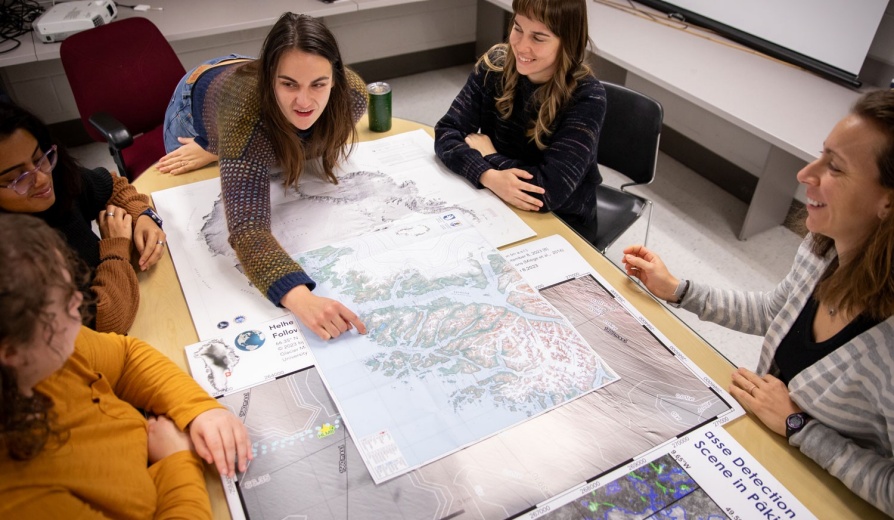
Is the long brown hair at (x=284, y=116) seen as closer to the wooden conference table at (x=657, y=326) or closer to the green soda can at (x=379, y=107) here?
the green soda can at (x=379, y=107)

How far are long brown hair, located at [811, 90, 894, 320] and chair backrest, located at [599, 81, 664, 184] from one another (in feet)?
3.03

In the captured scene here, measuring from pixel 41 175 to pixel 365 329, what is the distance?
67 centimetres

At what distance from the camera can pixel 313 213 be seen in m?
1.41

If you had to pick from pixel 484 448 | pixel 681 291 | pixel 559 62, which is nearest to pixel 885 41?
pixel 559 62

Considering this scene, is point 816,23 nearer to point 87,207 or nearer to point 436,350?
point 436,350

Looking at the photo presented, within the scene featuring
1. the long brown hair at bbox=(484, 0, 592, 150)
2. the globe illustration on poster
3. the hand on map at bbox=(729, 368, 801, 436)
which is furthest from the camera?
the long brown hair at bbox=(484, 0, 592, 150)

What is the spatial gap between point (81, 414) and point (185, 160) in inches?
36.0

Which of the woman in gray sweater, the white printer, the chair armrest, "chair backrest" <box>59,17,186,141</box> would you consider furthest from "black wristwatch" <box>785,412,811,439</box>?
the white printer

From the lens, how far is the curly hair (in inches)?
25.5

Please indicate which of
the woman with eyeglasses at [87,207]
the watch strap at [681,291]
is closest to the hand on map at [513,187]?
the watch strap at [681,291]

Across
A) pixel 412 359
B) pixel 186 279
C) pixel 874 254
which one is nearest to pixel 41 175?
pixel 186 279

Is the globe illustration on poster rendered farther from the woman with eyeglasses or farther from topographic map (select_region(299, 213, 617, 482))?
the woman with eyeglasses

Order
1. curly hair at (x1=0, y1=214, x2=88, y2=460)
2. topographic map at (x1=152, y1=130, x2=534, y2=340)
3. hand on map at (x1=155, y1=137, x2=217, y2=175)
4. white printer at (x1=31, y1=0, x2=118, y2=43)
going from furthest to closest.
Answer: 1. white printer at (x1=31, y1=0, x2=118, y2=43)
2. hand on map at (x1=155, y1=137, x2=217, y2=175)
3. topographic map at (x1=152, y1=130, x2=534, y2=340)
4. curly hair at (x1=0, y1=214, x2=88, y2=460)

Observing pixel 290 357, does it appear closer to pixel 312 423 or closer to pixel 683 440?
pixel 312 423
